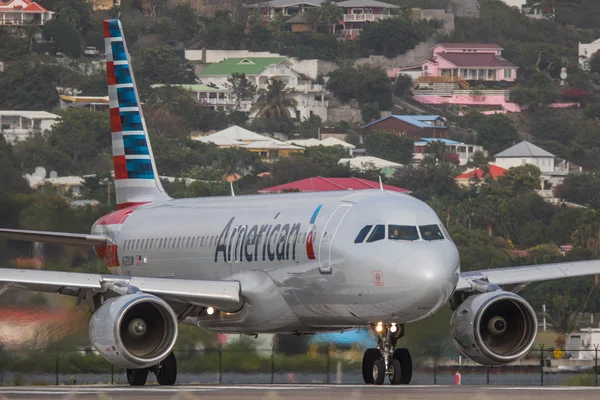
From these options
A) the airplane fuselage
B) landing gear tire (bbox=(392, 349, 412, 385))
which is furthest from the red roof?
landing gear tire (bbox=(392, 349, 412, 385))

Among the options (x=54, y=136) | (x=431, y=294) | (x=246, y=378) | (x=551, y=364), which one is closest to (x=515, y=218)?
(x=54, y=136)

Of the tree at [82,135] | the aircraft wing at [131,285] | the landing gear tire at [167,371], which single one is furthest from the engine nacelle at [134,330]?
the tree at [82,135]

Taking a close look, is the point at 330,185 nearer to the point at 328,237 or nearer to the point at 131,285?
the point at 328,237

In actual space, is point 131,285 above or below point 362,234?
below

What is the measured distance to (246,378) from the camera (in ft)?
144

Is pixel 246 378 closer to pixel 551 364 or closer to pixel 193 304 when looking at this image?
pixel 193 304

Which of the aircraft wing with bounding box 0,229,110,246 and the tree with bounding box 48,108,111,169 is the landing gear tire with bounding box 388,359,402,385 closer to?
the aircraft wing with bounding box 0,229,110,246

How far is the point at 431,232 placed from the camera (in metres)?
32.4

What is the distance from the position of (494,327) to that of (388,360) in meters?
2.11

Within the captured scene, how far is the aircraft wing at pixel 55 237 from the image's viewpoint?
3750 centimetres

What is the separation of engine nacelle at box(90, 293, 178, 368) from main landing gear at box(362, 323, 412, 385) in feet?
12.0

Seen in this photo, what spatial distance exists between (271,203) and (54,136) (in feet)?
473

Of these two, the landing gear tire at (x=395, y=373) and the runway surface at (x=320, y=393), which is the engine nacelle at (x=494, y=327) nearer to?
the landing gear tire at (x=395, y=373)

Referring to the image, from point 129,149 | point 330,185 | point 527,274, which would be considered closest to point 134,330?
point 527,274
